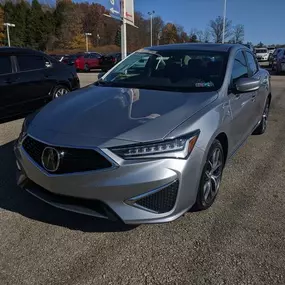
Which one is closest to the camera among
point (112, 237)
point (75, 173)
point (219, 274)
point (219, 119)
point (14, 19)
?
point (219, 274)

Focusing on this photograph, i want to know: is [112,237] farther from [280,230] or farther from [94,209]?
[280,230]

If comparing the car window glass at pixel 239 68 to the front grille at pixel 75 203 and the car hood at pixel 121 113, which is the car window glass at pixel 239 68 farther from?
the front grille at pixel 75 203

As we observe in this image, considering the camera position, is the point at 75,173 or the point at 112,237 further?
the point at 112,237

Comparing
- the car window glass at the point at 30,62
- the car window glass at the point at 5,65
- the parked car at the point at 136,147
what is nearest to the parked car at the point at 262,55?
the car window glass at the point at 30,62

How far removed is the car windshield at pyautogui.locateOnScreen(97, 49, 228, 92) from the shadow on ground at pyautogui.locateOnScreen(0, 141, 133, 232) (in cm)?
157

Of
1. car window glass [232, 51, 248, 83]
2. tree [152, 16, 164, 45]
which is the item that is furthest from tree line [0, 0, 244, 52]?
car window glass [232, 51, 248, 83]

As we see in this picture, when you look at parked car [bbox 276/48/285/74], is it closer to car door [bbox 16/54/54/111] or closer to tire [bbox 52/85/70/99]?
tire [bbox 52/85/70/99]

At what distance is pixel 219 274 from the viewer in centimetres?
248

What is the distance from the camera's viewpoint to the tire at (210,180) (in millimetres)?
3066

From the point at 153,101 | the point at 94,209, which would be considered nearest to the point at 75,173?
the point at 94,209

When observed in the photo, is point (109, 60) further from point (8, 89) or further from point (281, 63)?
point (8, 89)

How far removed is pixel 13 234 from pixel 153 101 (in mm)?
1740

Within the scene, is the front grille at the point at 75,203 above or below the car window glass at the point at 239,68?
below

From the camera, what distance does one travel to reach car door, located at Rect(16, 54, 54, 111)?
273 inches
